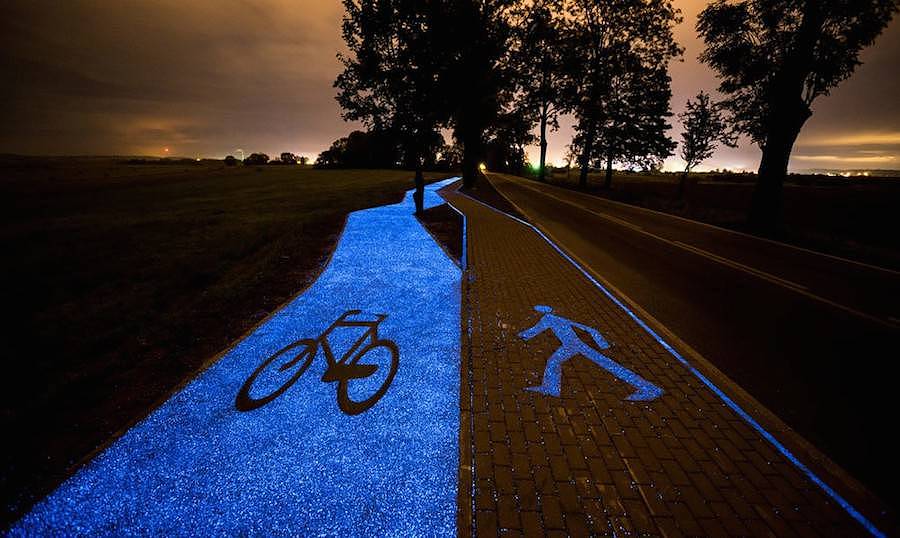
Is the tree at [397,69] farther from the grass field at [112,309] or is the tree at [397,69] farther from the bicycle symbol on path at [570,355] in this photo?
the bicycle symbol on path at [570,355]

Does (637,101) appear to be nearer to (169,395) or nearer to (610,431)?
(610,431)

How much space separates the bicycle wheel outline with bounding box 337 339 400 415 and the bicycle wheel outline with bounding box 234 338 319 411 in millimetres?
612

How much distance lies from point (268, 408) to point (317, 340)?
145 centimetres

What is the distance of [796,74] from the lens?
12.3 meters

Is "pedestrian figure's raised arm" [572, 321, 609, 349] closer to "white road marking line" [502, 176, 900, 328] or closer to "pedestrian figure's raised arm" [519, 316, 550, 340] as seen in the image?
"pedestrian figure's raised arm" [519, 316, 550, 340]

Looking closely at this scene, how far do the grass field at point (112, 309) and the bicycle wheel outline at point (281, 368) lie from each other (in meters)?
0.95

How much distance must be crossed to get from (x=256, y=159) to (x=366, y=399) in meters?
103

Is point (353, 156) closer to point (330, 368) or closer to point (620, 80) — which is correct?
point (620, 80)

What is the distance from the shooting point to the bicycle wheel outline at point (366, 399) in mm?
3615

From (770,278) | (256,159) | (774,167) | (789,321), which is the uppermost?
(256,159)

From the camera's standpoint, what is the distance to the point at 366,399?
12.3 ft

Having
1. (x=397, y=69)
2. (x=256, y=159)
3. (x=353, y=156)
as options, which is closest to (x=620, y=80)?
(x=397, y=69)

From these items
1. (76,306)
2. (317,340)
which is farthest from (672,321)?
(76,306)

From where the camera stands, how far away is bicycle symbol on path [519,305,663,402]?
12.8 ft
